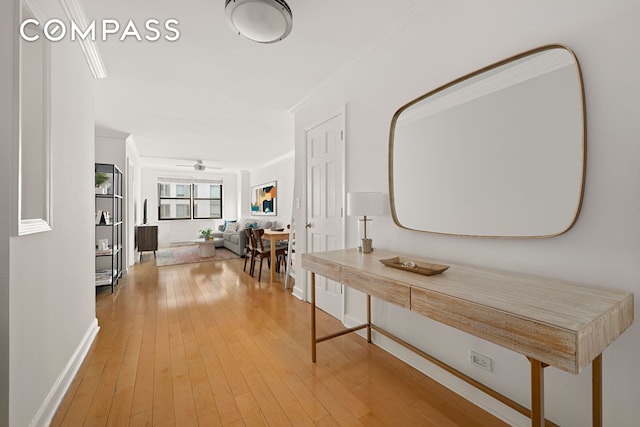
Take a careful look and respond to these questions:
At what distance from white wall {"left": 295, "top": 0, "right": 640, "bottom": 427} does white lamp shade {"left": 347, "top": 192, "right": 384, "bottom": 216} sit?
206mm

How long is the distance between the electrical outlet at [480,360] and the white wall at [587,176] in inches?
1.2

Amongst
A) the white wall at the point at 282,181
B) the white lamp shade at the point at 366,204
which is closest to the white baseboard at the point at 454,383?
the white lamp shade at the point at 366,204

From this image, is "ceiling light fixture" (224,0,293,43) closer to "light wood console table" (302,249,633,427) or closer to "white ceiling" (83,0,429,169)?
"white ceiling" (83,0,429,169)

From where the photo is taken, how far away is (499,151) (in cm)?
152

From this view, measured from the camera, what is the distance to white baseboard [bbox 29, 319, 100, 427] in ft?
4.65

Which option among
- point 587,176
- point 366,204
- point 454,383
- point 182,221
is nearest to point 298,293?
point 366,204

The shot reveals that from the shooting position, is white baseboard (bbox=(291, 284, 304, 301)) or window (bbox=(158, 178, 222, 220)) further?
window (bbox=(158, 178, 222, 220))

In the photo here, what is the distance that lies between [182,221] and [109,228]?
4543 mm

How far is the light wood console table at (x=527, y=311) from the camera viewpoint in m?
0.84

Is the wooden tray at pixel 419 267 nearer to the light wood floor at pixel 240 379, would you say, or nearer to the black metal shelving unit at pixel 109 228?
the light wood floor at pixel 240 379

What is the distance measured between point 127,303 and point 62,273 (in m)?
1.87

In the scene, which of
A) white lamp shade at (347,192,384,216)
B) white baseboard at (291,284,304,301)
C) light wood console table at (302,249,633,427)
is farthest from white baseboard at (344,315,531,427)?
white baseboard at (291,284,304,301)

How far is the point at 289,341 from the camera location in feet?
7.84

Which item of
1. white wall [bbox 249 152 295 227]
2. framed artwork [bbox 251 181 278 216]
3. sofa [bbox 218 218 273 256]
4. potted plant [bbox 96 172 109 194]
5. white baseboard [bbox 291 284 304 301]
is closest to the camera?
white baseboard [bbox 291 284 304 301]
